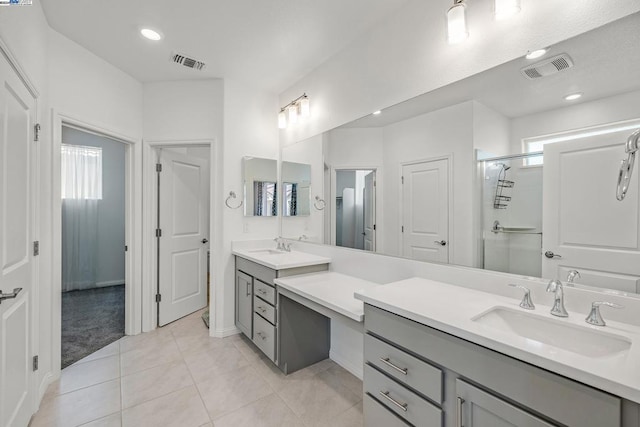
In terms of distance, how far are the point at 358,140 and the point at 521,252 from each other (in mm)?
1326

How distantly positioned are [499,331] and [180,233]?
3216 mm

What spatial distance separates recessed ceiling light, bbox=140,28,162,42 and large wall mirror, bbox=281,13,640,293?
5.97 ft

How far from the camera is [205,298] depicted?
3.68 metres

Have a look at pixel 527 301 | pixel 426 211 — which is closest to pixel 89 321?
pixel 426 211

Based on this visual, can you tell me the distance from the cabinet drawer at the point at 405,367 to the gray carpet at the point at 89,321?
2600 mm

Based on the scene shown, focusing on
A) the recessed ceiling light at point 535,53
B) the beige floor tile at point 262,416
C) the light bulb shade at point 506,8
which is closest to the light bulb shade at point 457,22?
the light bulb shade at point 506,8

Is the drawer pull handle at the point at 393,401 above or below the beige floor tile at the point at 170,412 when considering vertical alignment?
above

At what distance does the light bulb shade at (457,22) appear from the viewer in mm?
1448

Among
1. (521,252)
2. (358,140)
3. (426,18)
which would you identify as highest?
(426,18)

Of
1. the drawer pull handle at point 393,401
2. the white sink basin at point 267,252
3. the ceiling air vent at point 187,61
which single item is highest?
the ceiling air vent at point 187,61

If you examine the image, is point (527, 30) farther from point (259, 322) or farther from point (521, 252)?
point (259, 322)

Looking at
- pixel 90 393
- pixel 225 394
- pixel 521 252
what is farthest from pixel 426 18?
pixel 90 393

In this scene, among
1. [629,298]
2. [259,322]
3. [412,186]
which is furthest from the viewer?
[259,322]

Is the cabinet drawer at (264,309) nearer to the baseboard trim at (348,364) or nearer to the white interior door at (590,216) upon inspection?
the baseboard trim at (348,364)
